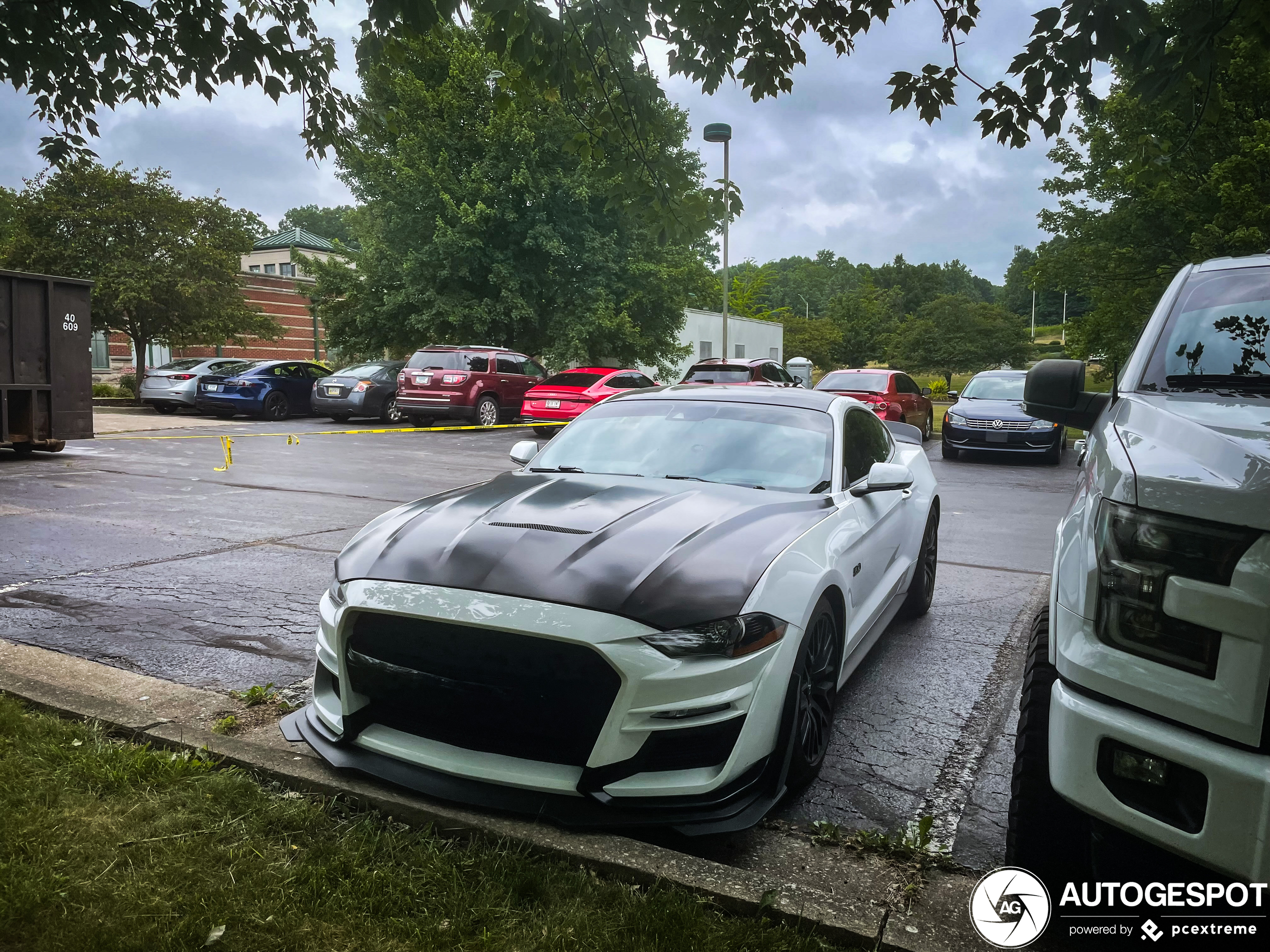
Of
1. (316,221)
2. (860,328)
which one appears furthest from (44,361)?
(316,221)

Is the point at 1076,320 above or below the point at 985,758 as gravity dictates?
above

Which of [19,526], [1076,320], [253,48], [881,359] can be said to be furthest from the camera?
[881,359]

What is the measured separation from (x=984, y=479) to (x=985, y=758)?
1070cm

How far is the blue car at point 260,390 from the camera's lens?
23.6 metres

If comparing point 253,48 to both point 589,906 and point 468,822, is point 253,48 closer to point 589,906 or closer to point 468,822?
point 468,822

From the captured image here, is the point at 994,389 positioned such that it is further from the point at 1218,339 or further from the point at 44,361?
the point at 44,361

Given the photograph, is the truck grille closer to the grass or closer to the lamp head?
the grass

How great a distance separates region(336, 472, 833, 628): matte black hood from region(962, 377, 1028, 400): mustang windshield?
47.0 feet

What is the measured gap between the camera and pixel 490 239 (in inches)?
1122

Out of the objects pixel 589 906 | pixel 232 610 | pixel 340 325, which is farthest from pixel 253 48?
pixel 340 325

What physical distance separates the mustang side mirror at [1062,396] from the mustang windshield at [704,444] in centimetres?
97

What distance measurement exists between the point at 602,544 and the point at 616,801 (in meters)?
0.84

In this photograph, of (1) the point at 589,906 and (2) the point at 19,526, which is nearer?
(1) the point at 589,906

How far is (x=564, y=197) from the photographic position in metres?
28.0
